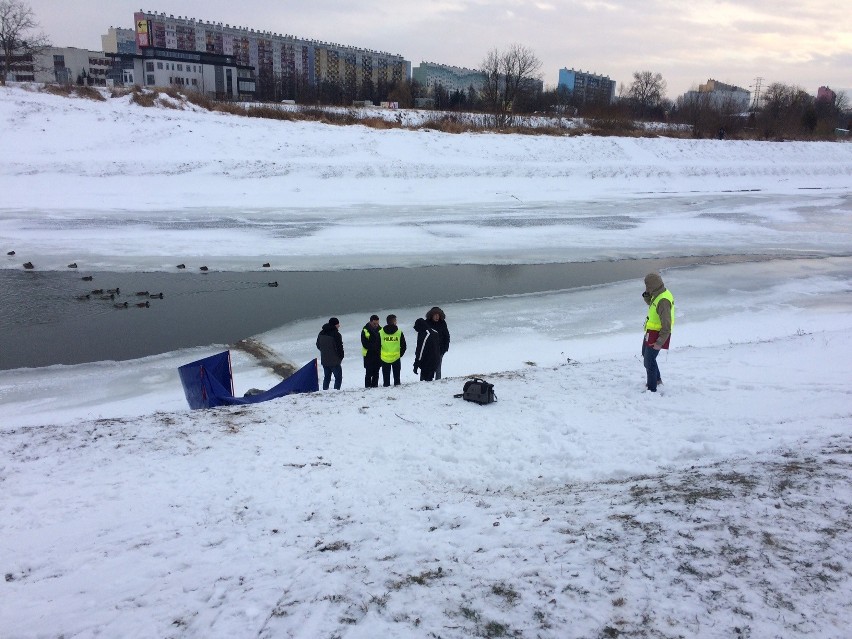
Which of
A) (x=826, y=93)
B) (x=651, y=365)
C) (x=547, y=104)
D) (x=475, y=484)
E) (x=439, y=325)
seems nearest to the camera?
(x=475, y=484)

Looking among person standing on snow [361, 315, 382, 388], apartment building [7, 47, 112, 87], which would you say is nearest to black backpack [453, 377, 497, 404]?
person standing on snow [361, 315, 382, 388]

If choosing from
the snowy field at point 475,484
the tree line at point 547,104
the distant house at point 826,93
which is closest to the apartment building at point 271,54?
the tree line at point 547,104

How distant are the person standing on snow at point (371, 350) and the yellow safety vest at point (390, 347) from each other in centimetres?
6

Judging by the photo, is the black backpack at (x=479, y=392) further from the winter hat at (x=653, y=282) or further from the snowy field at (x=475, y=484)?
the winter hat at (x=653, y=282)

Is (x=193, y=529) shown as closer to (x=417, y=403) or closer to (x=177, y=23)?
(x=417, y=403)

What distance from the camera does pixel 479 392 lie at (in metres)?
7.16

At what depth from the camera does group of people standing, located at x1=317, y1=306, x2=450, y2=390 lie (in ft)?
27.7

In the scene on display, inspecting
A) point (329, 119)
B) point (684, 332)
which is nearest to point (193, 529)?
point (684, 332)

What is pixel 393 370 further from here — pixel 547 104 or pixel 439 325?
pixel 547 104

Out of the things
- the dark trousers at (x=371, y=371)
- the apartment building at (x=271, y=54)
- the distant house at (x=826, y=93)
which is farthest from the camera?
the distant house at (x=826, y=93)

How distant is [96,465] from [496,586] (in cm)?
422

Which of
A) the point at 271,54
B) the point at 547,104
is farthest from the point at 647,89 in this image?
the point at 271,54

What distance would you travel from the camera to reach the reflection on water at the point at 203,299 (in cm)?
1088

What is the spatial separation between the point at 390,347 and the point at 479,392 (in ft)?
6.01
